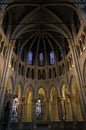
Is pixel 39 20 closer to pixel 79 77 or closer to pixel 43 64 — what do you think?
pixel 43 64

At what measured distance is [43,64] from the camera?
33312 mm

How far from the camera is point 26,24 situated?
28797mm

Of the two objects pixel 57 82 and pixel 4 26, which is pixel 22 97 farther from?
pixel 4 26

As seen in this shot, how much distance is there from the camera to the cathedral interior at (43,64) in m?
23.8

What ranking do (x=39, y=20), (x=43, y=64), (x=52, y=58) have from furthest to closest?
1. (x=52, y=58)
2. (x=43, y=64)
3. (x=39, y=20)

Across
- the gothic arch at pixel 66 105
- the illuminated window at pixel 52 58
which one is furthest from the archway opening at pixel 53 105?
the illuminated window at pixel 52 58

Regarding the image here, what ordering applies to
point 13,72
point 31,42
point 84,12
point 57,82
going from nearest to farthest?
point 84,12 < point 13,72 < point 57,82 < point 31,42

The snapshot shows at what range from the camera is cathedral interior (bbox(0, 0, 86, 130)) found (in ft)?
78.2

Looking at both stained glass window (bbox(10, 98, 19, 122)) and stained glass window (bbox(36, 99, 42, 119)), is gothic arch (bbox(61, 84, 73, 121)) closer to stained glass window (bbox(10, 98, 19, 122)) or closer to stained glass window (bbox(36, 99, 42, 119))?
stained glass window (bbox(36, 99, 42, 119))

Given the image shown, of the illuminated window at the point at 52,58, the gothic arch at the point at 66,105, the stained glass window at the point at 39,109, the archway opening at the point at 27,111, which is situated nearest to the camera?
the gothic arch at the point at 66,105

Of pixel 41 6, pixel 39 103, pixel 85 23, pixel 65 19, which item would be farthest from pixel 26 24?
pixel 39 103

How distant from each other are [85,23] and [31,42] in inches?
587

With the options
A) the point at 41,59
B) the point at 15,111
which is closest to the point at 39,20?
the point at 41,59

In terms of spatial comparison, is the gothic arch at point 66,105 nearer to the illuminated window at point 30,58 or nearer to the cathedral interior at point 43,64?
the cathedral interior at point 43,64
